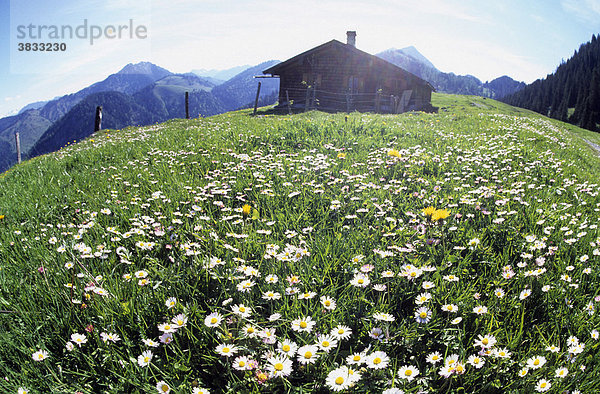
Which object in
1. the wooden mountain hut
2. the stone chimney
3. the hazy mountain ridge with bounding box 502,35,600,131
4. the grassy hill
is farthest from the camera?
the hazy mountain ridge with bounding box 502,35,600,131

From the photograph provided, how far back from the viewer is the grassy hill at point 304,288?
5.41 ft

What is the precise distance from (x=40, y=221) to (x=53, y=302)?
2298 mm

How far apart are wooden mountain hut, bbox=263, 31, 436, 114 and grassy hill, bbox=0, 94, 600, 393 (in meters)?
25.9

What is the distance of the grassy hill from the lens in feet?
5.41

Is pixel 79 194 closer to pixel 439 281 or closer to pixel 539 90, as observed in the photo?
pixel 439 281

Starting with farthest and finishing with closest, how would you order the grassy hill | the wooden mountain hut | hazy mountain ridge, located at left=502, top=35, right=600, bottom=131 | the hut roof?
hazy mountain ridge, located at left=502, top=35, right=600, bottom=131 < the wooden mountain hut < the hut roof < the grassy hill

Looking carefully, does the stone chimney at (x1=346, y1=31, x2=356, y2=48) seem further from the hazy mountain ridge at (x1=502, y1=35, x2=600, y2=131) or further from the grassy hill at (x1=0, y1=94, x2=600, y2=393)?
the hazy mountain ridge at (x1=502, y1=35, x2=600, y2=131)

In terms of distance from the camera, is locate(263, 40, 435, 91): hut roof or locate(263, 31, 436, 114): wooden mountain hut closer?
locate(263, 40, 435, 91): hut roof

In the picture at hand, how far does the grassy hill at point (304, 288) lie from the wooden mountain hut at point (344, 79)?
84.9 ft

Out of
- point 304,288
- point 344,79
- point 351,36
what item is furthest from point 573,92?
point 304,288

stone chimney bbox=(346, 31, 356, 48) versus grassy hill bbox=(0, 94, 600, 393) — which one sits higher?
stone chimney bbox=(346, 31, 356, 48)

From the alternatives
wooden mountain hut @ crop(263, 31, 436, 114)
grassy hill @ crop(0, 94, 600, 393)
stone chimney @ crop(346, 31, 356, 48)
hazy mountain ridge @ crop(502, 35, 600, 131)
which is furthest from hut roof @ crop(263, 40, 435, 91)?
hazy mountain ridge @ crop(502, 35, 600, 131)

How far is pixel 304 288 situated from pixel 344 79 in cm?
3156

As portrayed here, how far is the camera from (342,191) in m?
3.84
